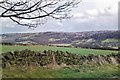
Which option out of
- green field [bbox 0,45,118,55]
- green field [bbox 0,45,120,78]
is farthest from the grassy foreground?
green field [bbox 0,45,118,55]

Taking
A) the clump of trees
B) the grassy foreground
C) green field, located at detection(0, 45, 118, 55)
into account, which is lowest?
the grassy foreground

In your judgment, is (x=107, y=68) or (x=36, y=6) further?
(x=107, y=68)

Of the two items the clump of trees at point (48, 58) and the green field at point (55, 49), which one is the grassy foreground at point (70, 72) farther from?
the green field at point (55, 49)

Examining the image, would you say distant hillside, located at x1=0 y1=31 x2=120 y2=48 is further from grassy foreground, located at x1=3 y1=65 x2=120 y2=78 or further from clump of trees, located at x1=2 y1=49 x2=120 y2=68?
grassy foreground, located at x1=3 y1=65 x2=120 y2=78

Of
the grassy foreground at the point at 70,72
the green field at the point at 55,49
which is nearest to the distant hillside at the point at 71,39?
the green field at the point at 55,49

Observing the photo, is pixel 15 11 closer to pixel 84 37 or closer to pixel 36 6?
pixel 36 6

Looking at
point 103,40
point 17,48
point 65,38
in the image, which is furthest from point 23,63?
point 103,40

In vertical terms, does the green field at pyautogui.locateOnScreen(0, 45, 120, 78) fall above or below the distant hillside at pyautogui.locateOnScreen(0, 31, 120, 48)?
below
